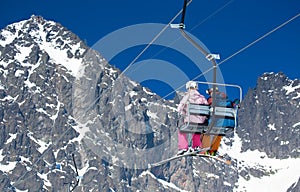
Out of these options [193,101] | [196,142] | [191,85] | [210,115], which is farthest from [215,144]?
[191,85]

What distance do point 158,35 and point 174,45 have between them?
78cm

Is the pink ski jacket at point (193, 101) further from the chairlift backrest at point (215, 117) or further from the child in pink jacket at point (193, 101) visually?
the chairlift backrest at point (215, 117)

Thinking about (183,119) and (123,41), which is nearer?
(183,119)

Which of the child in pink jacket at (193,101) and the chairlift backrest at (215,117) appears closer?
the chairlift backrest at (215,117)

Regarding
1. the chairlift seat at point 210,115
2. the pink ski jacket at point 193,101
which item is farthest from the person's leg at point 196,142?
the pink ski jacket at point 193,101

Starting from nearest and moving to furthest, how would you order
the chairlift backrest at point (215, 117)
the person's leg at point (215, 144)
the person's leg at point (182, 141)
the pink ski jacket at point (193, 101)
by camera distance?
1. the chairlift backrest at point (215, 117)
2. the pink ski jacket at point (193, 101)
3. the person's leg at point (215, 144)
4. the person's leg at point (182, 141)

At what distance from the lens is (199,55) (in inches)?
696

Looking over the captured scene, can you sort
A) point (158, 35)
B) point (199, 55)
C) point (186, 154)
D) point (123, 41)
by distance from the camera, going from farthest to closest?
point (123, 41) < point (158, 35) < point (186, 154) < point (199, 55)

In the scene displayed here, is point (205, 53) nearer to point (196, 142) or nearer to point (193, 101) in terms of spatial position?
point (193, 101)

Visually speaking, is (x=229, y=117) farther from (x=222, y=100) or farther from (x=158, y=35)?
(x=158, y=35)

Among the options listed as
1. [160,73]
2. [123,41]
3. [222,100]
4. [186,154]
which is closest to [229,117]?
[222,100]

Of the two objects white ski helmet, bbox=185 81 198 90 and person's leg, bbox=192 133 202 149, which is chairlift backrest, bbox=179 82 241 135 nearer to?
white ski helmet, bbox=185 81 198 90

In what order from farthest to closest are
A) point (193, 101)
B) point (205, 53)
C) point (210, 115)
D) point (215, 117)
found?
point (193, 101), point (210, 115), point (215, 117), point (205, 53)

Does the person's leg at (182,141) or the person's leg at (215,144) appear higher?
the person's leg at (182,141)
